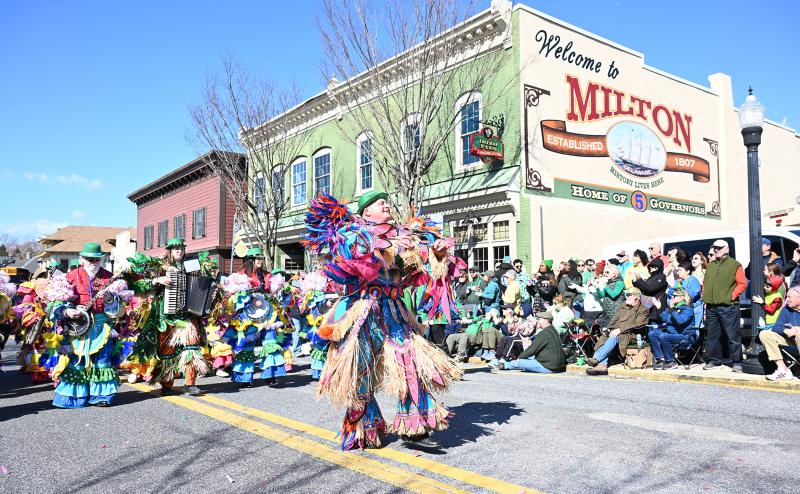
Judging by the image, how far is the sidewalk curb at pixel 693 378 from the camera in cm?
772

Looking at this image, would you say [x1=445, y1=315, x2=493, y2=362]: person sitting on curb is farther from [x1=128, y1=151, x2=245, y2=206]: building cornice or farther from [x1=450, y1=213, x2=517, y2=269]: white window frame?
[x1=128, y1=151, x2=245, y2=206]: building cornice

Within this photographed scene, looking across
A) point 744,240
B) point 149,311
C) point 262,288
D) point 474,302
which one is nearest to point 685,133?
point 744,240

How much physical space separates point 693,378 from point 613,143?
42.1ft

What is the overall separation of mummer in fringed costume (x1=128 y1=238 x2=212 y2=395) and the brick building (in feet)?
59.7

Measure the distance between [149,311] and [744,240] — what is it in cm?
1083

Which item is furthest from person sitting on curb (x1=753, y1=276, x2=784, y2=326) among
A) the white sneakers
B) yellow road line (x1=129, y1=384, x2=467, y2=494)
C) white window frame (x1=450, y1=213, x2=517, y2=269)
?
white window frame (x1=450, y1=213, x2=517, y2=269)

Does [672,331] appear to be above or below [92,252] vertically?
below

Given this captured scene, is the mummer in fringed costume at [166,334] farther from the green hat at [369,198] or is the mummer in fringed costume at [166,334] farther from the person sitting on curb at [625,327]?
the person sitting on curb at [625,327]

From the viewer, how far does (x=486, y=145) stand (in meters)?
17.4

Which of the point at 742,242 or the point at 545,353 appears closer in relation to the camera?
the point at 545,353

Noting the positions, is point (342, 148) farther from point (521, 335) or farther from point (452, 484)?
point (452, 484)

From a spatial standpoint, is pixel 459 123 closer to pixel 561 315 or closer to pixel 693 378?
pixel 561 315

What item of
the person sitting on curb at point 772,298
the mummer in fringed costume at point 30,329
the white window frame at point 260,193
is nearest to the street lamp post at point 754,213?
the person sitting on curb at point 772,298

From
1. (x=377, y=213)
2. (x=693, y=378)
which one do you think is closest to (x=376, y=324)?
(x=377, y=213)
